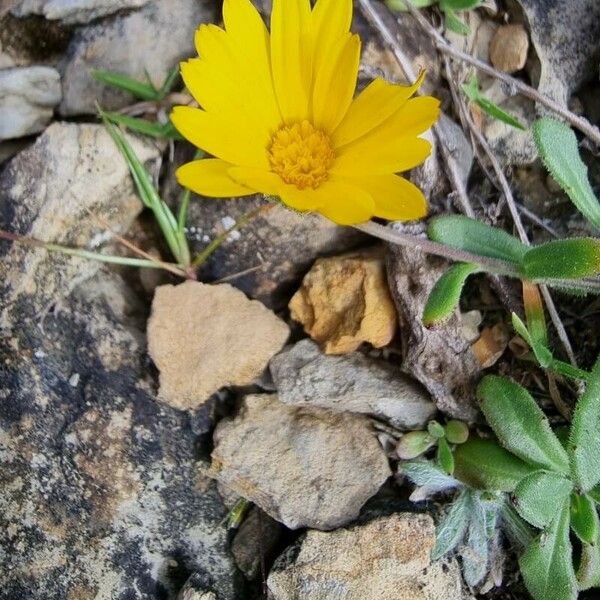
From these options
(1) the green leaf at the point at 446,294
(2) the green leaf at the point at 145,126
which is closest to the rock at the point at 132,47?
(2) the green leaf at the point at 145,126

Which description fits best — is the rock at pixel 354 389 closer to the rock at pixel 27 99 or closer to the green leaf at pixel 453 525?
the green leaf at pixel 453 525

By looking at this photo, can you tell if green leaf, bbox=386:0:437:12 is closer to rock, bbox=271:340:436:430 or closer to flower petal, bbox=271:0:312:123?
flower petal, bbox=271:0:312:123

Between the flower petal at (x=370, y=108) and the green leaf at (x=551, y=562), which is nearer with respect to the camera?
the flower petal at (x=370, y=108)

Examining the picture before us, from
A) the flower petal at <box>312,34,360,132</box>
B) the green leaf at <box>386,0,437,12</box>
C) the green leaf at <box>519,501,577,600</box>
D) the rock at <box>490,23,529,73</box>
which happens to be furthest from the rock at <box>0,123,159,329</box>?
the green leaf at <box>519,501,577,600</box>

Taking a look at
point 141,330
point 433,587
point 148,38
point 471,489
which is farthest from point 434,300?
point 148,38

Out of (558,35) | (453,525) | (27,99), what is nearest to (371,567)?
(453,525)
